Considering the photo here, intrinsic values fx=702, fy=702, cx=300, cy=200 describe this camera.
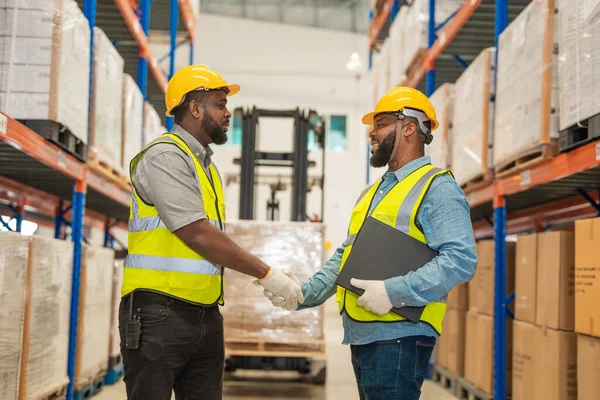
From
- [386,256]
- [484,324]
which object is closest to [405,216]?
Answer: [386,256]

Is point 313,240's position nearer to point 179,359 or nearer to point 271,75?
point 179,359

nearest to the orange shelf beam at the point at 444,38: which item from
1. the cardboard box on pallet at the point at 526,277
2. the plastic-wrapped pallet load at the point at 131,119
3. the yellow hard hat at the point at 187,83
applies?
the cardboard box on pallet at the point at 526,277

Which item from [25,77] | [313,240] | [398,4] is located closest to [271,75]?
[398,4]

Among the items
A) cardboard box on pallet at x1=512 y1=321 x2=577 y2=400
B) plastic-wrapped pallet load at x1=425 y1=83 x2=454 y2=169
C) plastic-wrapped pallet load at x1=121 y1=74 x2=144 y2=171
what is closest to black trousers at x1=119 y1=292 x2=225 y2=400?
cardboard box on pallet at x1=512 y1=321 x2=577 y2=400

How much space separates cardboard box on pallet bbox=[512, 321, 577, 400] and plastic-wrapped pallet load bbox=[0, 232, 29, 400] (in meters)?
3.58

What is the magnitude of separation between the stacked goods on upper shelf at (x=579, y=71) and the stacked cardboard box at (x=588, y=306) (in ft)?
1.93

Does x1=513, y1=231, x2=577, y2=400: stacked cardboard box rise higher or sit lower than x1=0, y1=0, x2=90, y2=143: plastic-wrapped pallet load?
lower

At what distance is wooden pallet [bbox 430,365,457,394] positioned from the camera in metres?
7.44

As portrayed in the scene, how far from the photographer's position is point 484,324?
257 inches

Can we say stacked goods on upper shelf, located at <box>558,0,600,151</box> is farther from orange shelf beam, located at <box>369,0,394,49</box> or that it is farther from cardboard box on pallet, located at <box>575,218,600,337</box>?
orange shelf beam, located at <box>369,0,394,49</box>

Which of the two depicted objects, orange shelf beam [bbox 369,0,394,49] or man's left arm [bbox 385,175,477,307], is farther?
orange shelf beam [bbox 369,0,394,49]

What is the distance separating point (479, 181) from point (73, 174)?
363 centimetres

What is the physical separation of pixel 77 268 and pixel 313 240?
226cm

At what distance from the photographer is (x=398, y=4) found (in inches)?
491
